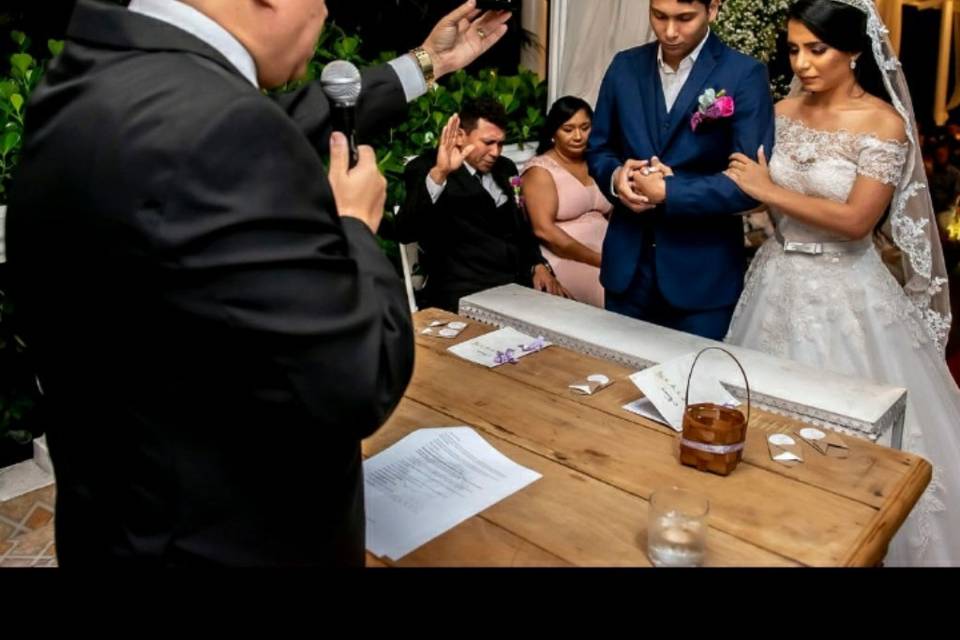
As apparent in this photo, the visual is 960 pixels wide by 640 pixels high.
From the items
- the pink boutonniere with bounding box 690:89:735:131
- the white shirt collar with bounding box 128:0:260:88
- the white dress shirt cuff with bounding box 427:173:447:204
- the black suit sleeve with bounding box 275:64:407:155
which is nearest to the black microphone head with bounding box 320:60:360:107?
the white shirt collar with bounding box 128:0:260:88

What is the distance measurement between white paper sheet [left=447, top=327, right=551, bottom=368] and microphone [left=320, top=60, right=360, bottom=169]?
87 cm

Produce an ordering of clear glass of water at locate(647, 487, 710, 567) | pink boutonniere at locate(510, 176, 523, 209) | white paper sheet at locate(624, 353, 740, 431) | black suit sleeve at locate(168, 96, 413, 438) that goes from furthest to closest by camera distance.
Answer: pink boutonniere at locate(510, 176, 523, 209), white paper sheet at locate(624, 353, 740, 431), clear glass of water at locate(647, 487, 710, 567), black suit sleeve at locate(168, 96, 413, 438)

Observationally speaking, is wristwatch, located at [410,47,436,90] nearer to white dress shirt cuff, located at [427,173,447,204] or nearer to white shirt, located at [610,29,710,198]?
white shirt, located at [610,29,710,198]

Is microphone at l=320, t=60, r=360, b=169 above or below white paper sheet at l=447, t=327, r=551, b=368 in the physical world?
above

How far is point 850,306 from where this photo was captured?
282 cm

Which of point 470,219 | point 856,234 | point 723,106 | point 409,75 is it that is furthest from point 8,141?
point 856,234

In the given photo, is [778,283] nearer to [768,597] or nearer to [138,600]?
[768,597]

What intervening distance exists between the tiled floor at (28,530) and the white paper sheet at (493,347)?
1.46 metres

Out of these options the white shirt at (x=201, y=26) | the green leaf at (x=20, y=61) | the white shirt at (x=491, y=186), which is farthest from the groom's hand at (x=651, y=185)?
the green leaf at (x=20, y=61)

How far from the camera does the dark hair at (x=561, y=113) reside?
3852 mm

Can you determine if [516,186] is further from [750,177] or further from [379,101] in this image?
[379,101]

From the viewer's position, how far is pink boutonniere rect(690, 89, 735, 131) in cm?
263

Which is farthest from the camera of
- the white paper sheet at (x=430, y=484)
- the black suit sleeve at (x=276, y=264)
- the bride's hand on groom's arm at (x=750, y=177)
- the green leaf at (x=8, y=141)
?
the green leaf at (x=8, y=141)

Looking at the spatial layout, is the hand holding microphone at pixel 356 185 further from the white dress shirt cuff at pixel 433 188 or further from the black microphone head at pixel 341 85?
the white dress shirt cuff at pixel 433 188
